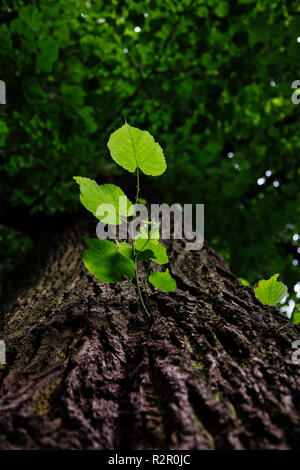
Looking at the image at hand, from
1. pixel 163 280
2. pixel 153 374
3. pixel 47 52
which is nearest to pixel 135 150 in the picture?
pixel 163 280

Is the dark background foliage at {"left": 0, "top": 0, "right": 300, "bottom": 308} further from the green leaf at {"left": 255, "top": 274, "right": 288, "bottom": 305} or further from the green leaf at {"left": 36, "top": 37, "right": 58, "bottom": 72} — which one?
the green leaf at {"left": 255, "top": 274, "right": 288, "bottom": 305}

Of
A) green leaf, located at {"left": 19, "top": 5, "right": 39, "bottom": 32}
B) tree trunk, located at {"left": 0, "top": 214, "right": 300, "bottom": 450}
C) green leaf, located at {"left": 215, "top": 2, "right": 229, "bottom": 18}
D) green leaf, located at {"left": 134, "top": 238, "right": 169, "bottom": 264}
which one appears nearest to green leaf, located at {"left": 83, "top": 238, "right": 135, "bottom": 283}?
green leaf, located at {"left": 134, "top": 238, "right": 169, "bottom": 264}

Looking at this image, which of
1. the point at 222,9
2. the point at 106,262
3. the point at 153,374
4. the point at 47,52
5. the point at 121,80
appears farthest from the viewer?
the point at 121,80

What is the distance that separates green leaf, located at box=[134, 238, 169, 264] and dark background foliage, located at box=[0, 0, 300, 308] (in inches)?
65.5

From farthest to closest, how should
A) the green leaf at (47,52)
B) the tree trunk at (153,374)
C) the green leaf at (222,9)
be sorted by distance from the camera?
the green leaf at (222,9) < the green leaf at (47,52) < the tree trunk at (153,374)

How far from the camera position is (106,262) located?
0.83 m

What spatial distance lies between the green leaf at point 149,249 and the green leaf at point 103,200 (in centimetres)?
9

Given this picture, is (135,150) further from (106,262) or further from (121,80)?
(121,80)

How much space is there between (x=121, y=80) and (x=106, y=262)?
→ 8.38ft

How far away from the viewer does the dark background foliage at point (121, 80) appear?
209 centimetres

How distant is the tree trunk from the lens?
56 cm

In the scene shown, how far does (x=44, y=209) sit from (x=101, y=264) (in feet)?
7.90
